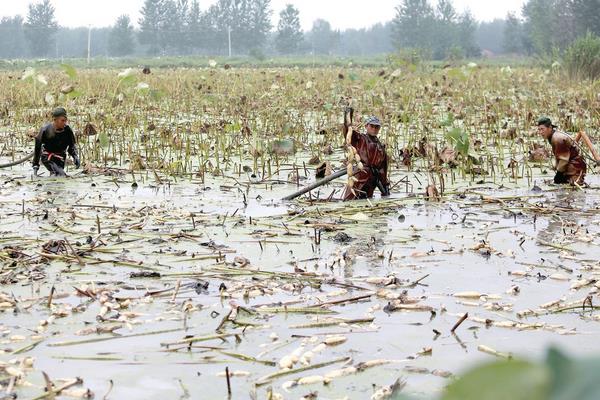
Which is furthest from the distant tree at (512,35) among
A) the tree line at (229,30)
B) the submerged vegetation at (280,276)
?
the submerged vegetation at (280,276)

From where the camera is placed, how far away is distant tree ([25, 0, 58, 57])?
74.1m

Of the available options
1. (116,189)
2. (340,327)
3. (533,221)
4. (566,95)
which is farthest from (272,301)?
(566,95)

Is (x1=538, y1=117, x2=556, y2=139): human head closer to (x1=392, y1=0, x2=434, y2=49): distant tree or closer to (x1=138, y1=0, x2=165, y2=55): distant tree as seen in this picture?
(x1=392, y1=0, x2=434, y2=49): distant tree

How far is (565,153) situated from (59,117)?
14.3 feet

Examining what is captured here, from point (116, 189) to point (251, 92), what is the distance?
8.95 meters

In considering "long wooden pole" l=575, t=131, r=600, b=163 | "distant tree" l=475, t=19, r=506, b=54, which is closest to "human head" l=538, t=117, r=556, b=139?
"long wooden pole" l=575, t=131, r=600, b=163

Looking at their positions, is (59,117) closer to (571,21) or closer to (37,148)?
(37,148)

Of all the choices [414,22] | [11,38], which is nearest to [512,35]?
[414,22]

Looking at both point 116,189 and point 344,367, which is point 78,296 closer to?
point 344,367

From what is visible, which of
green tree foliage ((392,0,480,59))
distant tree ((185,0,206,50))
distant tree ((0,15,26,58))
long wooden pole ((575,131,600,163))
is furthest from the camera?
distant tree ((0,15,26,58))

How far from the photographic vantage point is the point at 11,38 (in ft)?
277

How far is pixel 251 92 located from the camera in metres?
16.1

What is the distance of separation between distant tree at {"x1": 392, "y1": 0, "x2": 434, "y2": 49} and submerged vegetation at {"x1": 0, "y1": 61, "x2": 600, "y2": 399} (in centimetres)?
5720

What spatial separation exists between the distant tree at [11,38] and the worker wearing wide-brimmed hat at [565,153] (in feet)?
263
